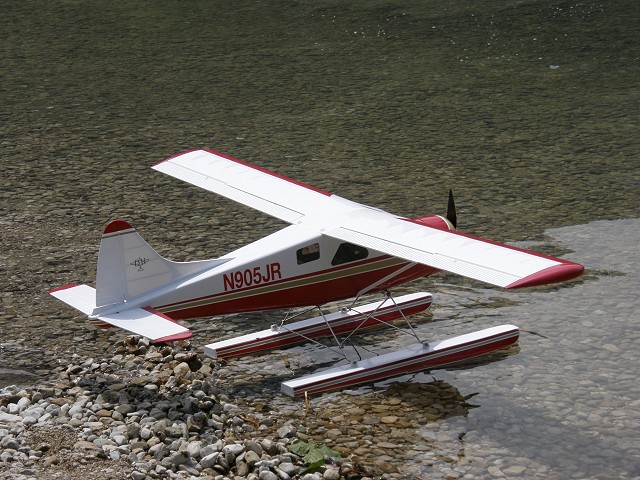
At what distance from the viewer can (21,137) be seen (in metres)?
27.5

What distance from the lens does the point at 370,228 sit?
1509 centimetres

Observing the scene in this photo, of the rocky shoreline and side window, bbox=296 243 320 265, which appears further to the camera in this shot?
side window, bbox=296 243 320 265

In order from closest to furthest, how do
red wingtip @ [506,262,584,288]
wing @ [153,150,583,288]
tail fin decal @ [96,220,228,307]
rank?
red wingtip @ [506,262,584,288], wing @ [153,150,583,288], tail fin decal @ [96,220,228,307]

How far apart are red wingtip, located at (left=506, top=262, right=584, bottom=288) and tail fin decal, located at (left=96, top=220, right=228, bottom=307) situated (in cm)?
497

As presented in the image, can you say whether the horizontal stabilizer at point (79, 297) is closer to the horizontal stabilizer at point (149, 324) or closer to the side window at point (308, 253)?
the horizontal stabilizer at point (149, 324)

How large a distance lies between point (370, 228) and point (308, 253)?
99 centimetres

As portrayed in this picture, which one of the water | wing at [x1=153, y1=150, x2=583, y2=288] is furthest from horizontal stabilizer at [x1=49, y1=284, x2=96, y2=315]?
wing at [x1=153, y1=150, x2=583, y2=288]

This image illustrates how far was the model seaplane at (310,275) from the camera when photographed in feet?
44.9

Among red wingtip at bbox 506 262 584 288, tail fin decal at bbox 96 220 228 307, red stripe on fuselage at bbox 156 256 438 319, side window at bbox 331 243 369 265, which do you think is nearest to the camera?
red wingtip at bbox 506 262 584 288

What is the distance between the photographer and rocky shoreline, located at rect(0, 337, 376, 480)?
12.3 metres

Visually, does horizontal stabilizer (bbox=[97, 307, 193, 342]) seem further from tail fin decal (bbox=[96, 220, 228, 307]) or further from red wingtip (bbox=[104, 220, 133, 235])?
red wingtip (bbox=[104, 220, 133, 235])

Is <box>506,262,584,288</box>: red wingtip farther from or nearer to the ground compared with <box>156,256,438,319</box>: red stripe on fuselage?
farther from the ground

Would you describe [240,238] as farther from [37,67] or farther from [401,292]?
[37,67]

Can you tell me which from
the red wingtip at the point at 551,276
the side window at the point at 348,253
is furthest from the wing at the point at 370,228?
the side window at the point at 348,253
